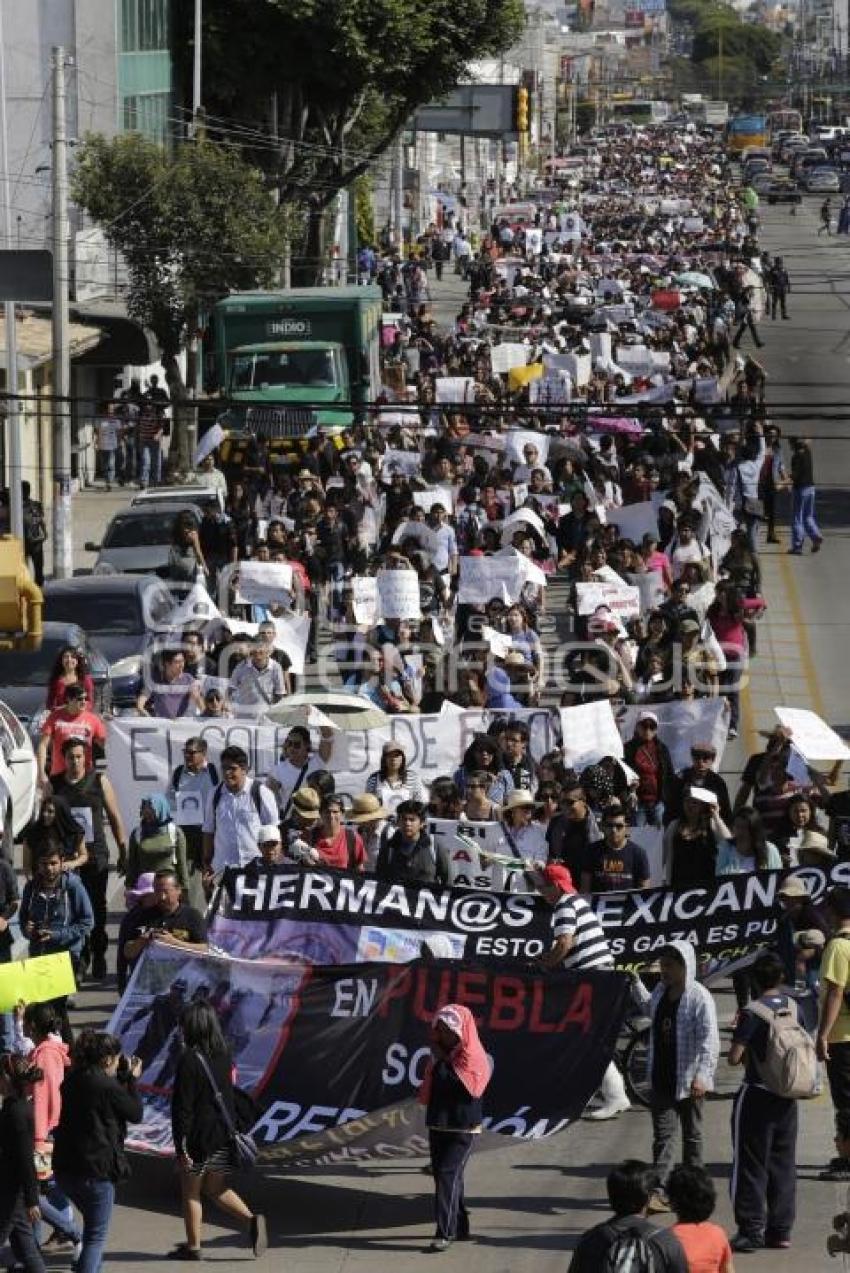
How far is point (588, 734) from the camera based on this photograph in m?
19.2

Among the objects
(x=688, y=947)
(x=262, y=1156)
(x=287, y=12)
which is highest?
(x=287, y=12)

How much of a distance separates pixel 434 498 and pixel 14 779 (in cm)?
1163

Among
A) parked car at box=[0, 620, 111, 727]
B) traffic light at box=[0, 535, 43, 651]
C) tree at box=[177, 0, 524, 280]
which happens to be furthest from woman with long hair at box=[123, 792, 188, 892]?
tree at box=[177, 0, 524, 280]

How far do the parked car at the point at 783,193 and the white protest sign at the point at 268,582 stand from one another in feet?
319

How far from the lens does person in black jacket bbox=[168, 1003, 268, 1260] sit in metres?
12.0

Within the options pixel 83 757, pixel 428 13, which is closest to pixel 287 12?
pixel 428 13

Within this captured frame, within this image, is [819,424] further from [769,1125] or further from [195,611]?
[769,1125]

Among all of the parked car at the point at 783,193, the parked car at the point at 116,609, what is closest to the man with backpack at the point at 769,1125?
the parked car at the point at 116,609

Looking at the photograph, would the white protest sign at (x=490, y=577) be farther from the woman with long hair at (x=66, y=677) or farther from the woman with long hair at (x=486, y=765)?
the woman with long hair at (x=486, y=765)

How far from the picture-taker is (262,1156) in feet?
41.4

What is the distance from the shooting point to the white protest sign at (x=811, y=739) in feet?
59.2

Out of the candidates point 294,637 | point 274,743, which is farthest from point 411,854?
point 294,637

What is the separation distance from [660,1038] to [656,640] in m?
9.54

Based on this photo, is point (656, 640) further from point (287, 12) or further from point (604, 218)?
point (604, 218)
